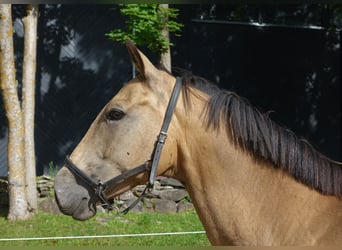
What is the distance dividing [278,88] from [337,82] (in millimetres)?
1528

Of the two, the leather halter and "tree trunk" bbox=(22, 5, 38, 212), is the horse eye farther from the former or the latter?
"tree trunk" bbox=(22, 5, 38, 212)

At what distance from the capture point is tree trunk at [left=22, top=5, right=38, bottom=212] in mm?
8039

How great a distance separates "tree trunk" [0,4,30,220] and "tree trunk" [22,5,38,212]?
0.26 metres

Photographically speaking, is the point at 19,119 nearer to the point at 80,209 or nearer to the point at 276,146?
the point at 80,209

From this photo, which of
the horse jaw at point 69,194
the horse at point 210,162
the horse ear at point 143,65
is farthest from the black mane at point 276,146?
the horse jaw at point 69,194

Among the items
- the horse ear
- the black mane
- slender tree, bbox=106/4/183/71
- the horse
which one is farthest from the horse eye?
slender tree, bbox=106/4/183/71

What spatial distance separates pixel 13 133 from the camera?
25.5 feet

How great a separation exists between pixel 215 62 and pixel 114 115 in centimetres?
882

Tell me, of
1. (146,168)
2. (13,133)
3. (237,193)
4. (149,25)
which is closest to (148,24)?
(149,25)

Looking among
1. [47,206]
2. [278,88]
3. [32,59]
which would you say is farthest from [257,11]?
[47,206]

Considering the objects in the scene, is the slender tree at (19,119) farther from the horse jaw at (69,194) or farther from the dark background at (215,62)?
the horse jaw at (69,194)

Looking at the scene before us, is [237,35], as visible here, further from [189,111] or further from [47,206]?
[189,111]

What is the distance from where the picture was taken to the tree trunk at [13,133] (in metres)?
7.67

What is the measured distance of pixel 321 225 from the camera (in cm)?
248
